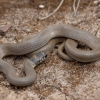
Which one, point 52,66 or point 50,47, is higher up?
point 50,47

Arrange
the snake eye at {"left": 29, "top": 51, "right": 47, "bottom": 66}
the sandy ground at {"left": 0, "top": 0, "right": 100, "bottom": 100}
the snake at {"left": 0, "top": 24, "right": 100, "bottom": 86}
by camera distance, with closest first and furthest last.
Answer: the sandy ground at {"left": 0, "top": 0, "right": 100, "bottom": 100} < the snake at {"left": 0, "top": 24, "right": 100, "bottom": 86} < the snake eye at {"left": 29, "top": 51, "right": 47, "bottom": 66}

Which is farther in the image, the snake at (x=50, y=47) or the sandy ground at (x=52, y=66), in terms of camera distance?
the snake at (x=50, y=47)

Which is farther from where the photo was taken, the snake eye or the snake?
the snake eye

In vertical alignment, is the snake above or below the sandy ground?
above

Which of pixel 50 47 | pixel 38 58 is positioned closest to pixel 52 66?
pixel 38 58

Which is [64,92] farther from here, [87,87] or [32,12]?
[32,12]

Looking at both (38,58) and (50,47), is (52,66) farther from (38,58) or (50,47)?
(50,47)

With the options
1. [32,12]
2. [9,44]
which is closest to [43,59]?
[9,44]
